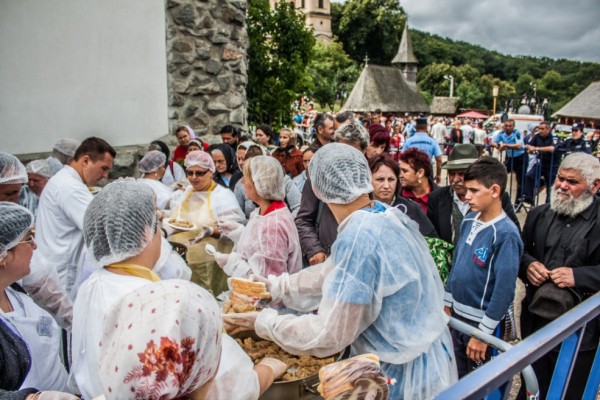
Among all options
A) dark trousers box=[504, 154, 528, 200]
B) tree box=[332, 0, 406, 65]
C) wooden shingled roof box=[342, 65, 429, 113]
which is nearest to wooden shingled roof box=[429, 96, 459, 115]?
wooden shingled roof box=[342, 65, 429, 113]

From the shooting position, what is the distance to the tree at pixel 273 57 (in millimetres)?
9945

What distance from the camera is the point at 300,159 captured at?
6289 millimetres

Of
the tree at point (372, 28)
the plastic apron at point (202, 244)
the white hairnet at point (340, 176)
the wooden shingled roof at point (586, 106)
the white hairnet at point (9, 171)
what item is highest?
the tree at point (372, 28)

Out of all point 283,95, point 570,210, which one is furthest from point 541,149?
point 570,210

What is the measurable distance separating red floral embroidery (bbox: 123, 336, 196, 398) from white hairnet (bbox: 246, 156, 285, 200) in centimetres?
219

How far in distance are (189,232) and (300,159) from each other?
7.56 ft

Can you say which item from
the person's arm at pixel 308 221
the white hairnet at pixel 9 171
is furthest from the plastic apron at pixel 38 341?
the person's arm at pixel 308 221

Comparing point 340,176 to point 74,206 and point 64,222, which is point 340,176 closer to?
point 74,206

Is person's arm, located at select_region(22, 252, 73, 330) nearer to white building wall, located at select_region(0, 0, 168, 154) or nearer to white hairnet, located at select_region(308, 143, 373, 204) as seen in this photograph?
white hairnet, located at select_region(308, 143, 373, 204)

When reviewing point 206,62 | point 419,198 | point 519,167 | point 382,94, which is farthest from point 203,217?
point 382,94

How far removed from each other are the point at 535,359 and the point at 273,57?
363 inches

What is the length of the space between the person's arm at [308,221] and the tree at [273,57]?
20.3 feet

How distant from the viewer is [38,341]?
2.34m

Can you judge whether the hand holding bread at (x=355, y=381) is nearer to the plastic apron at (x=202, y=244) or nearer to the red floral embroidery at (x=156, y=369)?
the red floral embroidery at (x=156, y=369)
